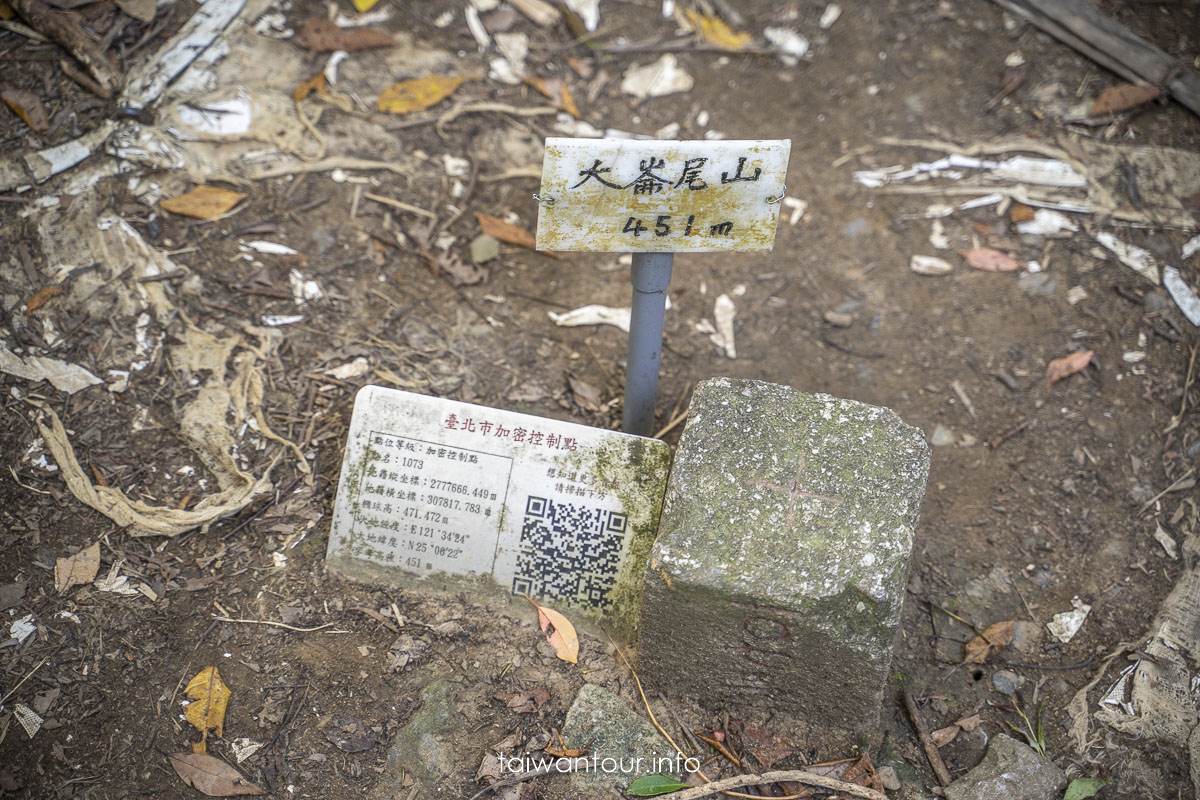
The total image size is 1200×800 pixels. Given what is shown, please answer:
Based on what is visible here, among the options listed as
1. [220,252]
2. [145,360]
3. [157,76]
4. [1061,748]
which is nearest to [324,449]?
[145,360]

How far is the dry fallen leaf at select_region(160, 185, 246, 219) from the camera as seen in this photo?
130 inches

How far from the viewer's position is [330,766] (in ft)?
7.45

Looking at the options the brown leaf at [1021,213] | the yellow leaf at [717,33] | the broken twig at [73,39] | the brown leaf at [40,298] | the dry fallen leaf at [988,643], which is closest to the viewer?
the dry fallen leaf at [988,643]

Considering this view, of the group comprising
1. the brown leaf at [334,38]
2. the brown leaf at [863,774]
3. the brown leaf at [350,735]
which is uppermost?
the brown leaf at [334,38]

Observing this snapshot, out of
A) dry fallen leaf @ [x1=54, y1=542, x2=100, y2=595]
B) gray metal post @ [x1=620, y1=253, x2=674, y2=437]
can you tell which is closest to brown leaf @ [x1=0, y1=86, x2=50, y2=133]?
dry fallen leaf @ [x1=54, y1=542, x2=100, y2=595]

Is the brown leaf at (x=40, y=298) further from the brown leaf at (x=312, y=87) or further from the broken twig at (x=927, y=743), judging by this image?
the broken twig at (x=927, y=743)

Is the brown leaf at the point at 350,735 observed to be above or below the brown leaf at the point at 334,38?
below

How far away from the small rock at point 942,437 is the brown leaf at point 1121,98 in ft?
6.39

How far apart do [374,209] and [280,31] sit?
110 cm

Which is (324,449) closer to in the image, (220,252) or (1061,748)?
(220,252)

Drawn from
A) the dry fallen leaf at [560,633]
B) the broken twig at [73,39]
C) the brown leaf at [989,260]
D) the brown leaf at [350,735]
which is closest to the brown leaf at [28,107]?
the broken twig at [73,39]

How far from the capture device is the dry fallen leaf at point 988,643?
104 inches

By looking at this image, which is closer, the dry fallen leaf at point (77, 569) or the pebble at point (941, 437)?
the dry fallen leaf at point (77, 569)

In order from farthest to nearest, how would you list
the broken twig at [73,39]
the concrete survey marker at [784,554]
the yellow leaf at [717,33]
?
the yellow leaf at [717,33], the broken twig at [73,39], the concrete survey marker at [784,554]
